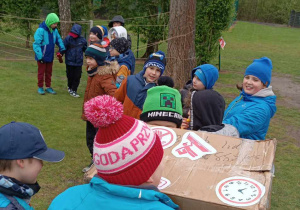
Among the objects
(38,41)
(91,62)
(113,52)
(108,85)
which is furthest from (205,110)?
(38,41)

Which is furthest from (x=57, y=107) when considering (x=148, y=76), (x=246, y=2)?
(x=246, y=2)

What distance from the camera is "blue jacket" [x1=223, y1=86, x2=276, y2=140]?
2.89 meters

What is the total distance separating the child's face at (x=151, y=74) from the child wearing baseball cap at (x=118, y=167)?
7.71 ft

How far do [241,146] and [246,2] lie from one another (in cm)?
4813

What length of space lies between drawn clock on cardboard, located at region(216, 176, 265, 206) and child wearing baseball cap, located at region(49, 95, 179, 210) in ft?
1.06

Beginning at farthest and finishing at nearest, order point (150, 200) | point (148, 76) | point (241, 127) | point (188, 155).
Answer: point (148, 76) → point (241, 127) → point (188, 155) → point (150, 200)

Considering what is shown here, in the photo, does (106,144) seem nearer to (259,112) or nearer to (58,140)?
(259,112)

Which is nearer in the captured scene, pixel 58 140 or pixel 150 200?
pixel 150 200

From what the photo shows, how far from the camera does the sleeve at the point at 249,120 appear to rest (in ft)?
9.45

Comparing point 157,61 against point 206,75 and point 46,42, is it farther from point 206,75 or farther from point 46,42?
point 46,42

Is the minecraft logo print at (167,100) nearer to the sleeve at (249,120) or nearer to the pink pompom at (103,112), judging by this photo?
the sleeve at (249,120)

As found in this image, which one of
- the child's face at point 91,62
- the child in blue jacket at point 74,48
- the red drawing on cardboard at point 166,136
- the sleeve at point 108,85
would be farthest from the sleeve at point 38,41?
the red drawing on cardboard at point 166,136

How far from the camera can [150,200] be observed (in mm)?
1471

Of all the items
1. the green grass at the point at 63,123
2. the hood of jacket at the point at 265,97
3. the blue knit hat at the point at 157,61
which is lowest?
the green grass at the point at 63,123
